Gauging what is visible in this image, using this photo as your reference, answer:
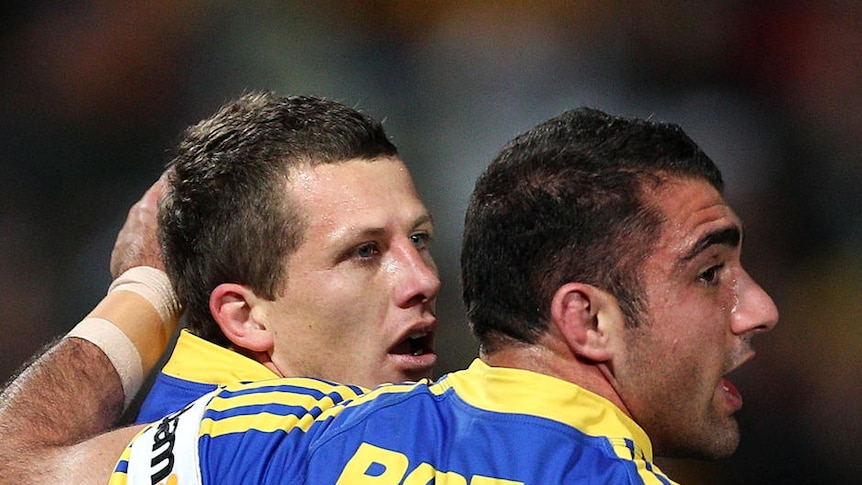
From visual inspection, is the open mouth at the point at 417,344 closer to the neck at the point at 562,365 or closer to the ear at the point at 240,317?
the ear at the point at 240,317

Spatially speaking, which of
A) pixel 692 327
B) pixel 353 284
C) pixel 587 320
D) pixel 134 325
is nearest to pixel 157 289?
pixel 134 325

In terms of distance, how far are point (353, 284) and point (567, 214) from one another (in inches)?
25.2

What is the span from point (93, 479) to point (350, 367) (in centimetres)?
56

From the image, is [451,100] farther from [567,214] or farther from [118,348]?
[567,214]

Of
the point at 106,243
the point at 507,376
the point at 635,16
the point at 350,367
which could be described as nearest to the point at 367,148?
the point at 350,367

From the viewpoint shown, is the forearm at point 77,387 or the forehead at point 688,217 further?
the forearm at point 77,387

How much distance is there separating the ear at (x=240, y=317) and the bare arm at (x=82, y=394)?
0.29m

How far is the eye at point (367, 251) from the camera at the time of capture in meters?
2.33

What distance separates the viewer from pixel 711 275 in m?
1.81

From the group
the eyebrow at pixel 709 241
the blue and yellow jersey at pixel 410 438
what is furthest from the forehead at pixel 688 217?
the blue and yellow jersey at pixel 410 438

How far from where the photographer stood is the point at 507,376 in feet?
5.76

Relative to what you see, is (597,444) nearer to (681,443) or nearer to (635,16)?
(681,443)

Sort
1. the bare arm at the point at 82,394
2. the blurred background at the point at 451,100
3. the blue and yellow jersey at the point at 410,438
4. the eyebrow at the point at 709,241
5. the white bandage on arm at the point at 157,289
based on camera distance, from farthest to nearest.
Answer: the blurred background at the point at 451,100 → the white bandage on arm at the point at 157,289 → the bare arm at the point at 82,394 → the eyebrow at the point at 709,241 → the blue and yellow jersey at the point at 410,438

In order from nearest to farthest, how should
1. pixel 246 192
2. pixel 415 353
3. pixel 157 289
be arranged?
pixel 246 192 < pixel 415 353 < pixel 157 289
